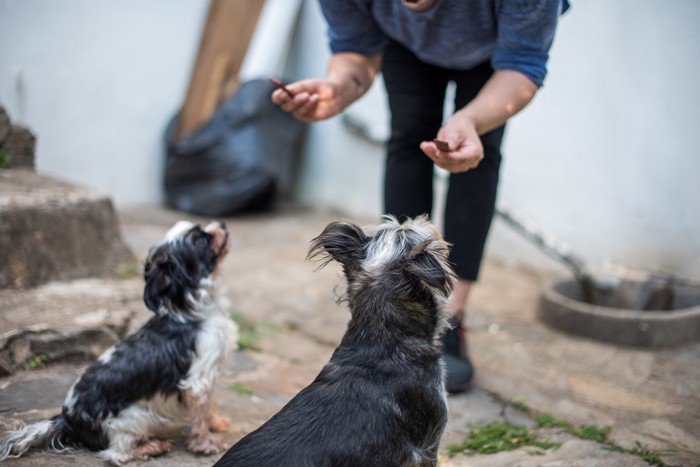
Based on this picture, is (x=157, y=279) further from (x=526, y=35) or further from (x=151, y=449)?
(x=526, y=35)

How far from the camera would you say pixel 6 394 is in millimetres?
2793

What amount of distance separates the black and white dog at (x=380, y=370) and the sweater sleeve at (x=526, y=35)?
29.5 inches

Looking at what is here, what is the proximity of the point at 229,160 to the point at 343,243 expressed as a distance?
4724 mm

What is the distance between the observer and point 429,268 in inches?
75.8

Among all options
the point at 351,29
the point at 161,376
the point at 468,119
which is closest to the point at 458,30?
the point at 468,119

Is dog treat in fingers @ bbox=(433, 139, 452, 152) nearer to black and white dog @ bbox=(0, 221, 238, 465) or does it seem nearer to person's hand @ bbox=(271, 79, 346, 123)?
person's hand @ bbox=(271, 79, 346, 123)

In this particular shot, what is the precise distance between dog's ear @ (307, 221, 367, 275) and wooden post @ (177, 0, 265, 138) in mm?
4977

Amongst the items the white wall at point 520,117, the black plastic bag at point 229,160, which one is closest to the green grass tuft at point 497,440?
the white wall at point 520,117

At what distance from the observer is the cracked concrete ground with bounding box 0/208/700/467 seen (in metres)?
2.68

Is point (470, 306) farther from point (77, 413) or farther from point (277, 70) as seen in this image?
point (277, 70)

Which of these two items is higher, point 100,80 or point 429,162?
point 100,80

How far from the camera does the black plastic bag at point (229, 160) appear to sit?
21.8ft

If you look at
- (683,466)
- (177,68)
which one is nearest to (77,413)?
(683,466)

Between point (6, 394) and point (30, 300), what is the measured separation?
0.77 m
